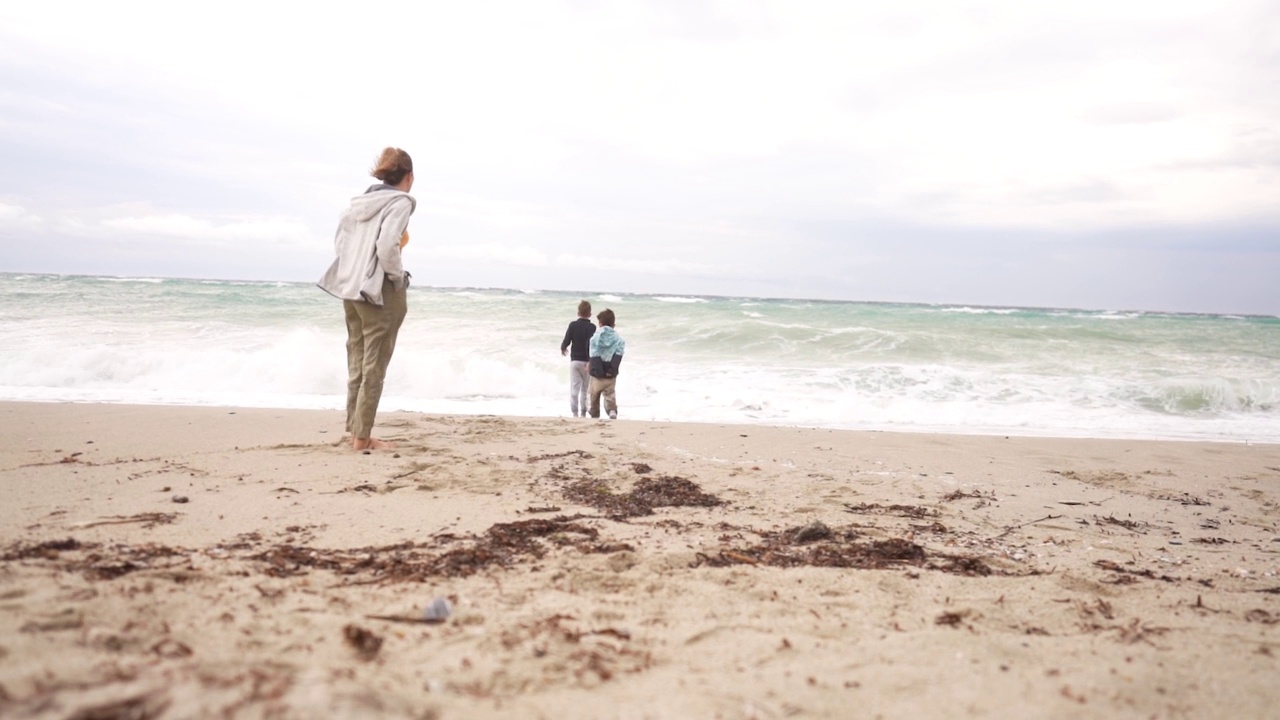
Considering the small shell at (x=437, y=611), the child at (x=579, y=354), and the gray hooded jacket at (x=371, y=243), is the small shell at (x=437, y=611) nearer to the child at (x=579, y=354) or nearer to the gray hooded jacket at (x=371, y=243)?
the gray hooded jacket at (x=371, y=243)

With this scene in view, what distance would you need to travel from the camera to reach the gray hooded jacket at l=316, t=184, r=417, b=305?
478 centimetres

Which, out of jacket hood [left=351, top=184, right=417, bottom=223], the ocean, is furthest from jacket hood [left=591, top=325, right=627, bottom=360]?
jacket hood [left=351, top=184, right=417, bottom=223]

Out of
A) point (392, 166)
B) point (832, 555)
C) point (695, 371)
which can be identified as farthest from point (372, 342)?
point (695, 371)

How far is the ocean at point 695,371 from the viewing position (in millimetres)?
10195

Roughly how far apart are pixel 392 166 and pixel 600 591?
3617 mm

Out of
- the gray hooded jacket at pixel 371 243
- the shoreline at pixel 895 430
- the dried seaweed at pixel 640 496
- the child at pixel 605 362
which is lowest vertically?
the shoreline at pixel 895 430

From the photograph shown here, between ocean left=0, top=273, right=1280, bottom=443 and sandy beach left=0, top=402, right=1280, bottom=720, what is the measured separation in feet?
16.3

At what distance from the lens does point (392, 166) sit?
4941mm

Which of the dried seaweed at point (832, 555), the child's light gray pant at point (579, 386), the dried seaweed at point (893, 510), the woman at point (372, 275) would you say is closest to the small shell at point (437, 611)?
the dried seaweed at point (832, 555)

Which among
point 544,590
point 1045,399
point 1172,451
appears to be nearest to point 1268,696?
point 544,590

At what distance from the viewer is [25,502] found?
10.3 feet

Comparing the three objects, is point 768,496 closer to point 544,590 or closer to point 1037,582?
point 1037,582

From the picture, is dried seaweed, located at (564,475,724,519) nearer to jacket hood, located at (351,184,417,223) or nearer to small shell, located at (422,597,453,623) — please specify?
small shell, located at (422,597,453,623)

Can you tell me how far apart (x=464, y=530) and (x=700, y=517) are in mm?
1179
